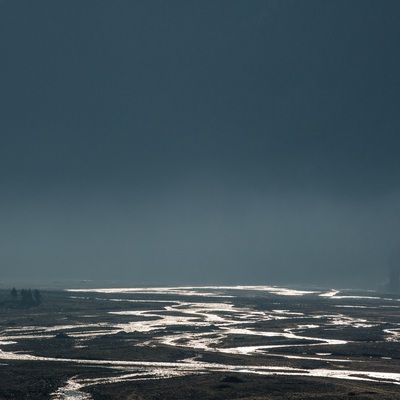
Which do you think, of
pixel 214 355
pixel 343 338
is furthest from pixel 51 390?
pixel 343 338

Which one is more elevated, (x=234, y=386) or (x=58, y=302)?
(x=58, y=302)

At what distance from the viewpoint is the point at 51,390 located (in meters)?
69.3

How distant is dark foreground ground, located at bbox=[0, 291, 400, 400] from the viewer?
2692 inches

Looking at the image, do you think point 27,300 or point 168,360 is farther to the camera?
point 27,300

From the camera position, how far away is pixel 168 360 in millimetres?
89688

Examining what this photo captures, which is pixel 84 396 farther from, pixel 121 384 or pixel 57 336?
pixel 57 336

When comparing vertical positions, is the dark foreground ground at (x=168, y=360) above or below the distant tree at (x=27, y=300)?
below

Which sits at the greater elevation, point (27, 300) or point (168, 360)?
point (27, 300)

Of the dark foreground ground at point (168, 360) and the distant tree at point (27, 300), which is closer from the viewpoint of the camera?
the dark foreground ground at point (168, 360)

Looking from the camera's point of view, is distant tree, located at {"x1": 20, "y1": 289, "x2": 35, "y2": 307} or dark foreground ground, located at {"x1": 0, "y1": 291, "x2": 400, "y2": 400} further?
distant tree, located at {"x1": 20, "y1": 289, "x2": 35, "y2": 307}

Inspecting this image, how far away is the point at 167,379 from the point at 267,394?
11694 mm

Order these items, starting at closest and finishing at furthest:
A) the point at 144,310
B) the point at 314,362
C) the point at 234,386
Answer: the point at 234,386 < the point at 314,362 < the point at 144,310

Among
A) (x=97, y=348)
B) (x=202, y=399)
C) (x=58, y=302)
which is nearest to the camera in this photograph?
(x=202, y=399)

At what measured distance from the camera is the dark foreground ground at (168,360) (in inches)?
2692
